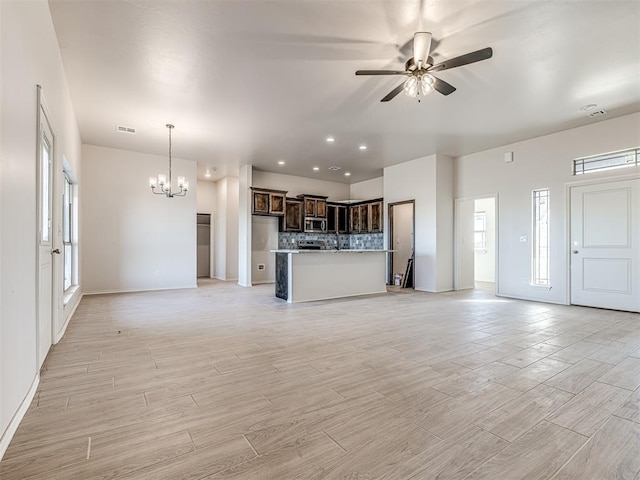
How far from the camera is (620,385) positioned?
2.42 meters

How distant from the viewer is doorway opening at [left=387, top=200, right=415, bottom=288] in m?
8.43

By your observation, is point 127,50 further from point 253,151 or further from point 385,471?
point 385,471

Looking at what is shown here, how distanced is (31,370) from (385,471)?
7.99 feet

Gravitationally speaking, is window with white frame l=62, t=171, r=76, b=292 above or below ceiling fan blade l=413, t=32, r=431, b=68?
below

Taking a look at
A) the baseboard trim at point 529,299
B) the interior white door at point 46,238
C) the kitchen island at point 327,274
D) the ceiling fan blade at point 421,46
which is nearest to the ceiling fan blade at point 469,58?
the ceiling fan blade at point 421,46

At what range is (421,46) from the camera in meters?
3.03

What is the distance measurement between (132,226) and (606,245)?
898cm

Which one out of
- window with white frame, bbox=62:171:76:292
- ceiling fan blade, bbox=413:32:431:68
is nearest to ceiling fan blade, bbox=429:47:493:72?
ceiling fan blade, bbox=413:32:431:68

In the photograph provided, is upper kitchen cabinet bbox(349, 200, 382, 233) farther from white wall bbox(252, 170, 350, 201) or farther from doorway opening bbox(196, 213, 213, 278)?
doorway opening bbox(196, 213, 213, 278)

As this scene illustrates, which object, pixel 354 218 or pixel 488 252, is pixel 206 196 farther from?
pixel 488 252

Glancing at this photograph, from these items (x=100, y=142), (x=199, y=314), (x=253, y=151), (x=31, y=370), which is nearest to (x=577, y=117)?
(x=253, y=151)

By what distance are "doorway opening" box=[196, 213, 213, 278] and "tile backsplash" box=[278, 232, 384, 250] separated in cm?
292

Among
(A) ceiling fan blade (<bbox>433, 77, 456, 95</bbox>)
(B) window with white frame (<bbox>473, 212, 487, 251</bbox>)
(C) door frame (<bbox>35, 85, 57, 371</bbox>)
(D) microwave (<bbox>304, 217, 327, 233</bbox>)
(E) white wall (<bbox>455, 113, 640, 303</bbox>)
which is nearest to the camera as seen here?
(C) door frame (<bbox>35, 85, 57, 371</bbox>)

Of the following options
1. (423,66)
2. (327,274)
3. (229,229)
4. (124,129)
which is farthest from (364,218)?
(423,66)
